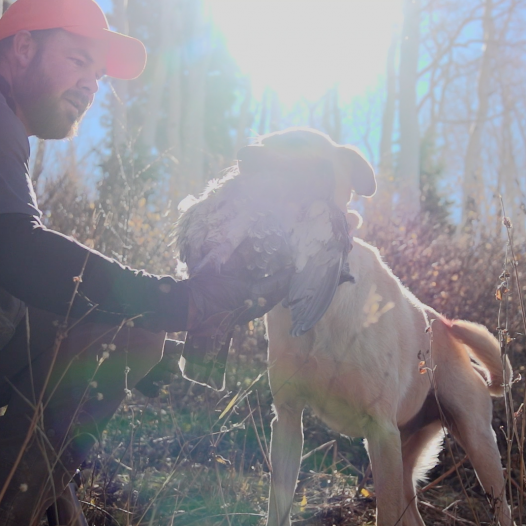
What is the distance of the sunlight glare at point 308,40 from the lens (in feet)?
63.4

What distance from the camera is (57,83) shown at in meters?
2.36

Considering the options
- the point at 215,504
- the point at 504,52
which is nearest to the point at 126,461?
the point at 215,504

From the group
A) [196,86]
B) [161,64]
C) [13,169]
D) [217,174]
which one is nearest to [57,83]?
[13,169]

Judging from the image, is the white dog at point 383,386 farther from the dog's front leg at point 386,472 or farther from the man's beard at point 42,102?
the man's beard at point 42,102

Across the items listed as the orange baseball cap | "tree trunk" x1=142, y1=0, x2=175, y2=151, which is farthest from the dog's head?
"tree trunk" x1=142, y1=0, x2=175, y2=151

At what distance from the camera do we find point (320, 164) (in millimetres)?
2695

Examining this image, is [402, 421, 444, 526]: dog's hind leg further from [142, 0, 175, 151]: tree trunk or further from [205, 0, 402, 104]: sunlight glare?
[142, 0, 175, 151]: tree trunk

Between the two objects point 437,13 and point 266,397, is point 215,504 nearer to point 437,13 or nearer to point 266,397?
point 266,397

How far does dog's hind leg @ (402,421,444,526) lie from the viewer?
131 inches

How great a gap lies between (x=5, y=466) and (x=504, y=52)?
82.8 ft

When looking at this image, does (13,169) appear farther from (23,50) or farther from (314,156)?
(314,156)

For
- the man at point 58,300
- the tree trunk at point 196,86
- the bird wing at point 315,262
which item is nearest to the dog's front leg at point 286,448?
the bird wing at point 315,262

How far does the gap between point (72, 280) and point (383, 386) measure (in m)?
1.55

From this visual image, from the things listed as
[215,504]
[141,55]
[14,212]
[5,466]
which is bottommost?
[215,504]
